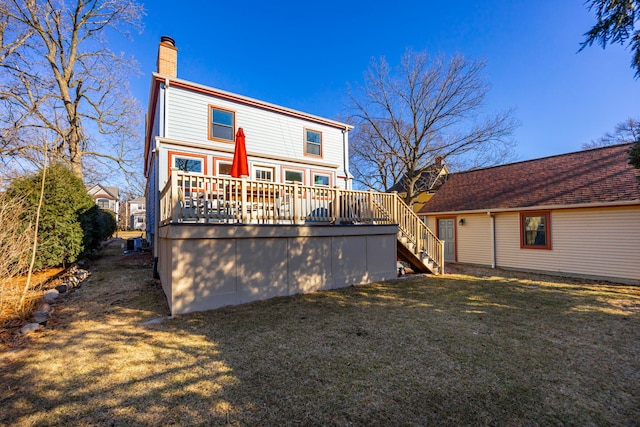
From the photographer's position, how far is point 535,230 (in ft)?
34.9

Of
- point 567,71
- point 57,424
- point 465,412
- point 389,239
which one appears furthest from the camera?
point 567,71

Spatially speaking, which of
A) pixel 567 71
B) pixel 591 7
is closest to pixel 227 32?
pixel 591 7

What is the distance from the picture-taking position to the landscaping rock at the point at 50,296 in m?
5.77

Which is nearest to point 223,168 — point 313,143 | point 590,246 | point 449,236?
point 313,143

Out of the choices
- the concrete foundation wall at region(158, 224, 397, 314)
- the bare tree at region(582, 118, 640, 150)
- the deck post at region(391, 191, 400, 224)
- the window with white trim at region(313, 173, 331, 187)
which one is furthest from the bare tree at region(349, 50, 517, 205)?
the bare tree at region(582, 118, 640, 150)

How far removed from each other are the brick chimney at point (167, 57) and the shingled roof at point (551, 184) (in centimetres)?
1306

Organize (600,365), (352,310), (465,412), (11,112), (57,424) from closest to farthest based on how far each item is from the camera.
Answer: (57,424)
(465,412)
(600,365)
(352,310)
(11,112)

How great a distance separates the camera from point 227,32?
45.0ft

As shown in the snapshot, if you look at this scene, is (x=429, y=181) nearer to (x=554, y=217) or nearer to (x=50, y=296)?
(x=554, y=217)

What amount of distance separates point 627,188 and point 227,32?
16.8 meters

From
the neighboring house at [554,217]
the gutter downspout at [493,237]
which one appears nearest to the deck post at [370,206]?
the neighboring house at [554,217]

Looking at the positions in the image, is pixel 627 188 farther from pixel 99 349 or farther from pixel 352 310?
pixel 99 349

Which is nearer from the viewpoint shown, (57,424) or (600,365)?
(57,424)

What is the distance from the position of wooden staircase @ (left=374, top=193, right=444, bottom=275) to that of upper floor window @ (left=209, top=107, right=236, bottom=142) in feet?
20.0
